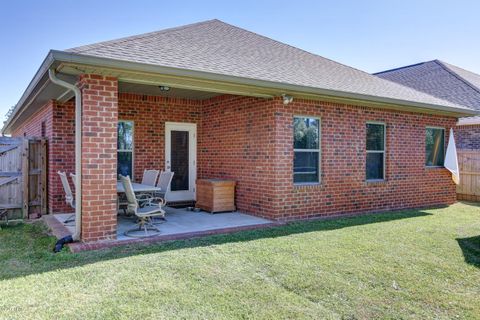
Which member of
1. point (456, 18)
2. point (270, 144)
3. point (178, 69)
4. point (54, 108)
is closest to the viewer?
point (178, 69)

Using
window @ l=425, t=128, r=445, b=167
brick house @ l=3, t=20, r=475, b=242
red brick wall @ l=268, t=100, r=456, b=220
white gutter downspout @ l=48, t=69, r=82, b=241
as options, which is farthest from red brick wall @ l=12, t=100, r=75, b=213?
window @ l=425, t=128, r=445, b=167

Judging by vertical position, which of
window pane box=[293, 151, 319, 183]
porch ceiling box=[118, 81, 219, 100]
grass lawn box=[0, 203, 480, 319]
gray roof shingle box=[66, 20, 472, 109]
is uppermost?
gray roof shingle box=[66, 20, 472, 109]

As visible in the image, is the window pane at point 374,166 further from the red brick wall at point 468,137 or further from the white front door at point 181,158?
the red brick wall at point 468,137

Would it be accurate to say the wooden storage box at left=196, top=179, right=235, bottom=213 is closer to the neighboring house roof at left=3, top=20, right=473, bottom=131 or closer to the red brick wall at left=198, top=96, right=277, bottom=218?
the red brick wall at left=198, top=96, right=277, bottom=218

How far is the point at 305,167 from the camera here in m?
8.30

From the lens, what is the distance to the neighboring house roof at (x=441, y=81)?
44.3ft

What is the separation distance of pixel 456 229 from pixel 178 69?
611cm

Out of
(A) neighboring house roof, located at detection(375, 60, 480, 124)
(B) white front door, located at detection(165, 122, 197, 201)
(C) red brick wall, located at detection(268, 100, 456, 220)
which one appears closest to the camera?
(C) red brick wall, located at detection(268, 100, 456, 220)

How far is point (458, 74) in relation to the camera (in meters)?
16.2

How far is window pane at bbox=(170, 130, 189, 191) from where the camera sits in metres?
9.91

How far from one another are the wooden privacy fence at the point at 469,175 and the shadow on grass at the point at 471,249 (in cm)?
650

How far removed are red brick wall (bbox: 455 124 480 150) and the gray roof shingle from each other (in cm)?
419

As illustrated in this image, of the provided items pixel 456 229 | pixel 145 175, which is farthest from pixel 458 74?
pixel 145 175

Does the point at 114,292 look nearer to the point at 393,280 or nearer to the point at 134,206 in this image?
the point at 134,206
